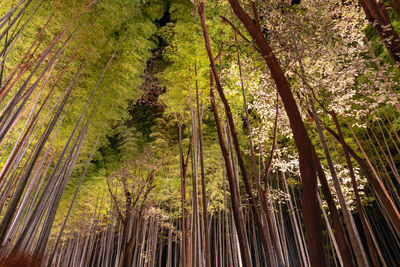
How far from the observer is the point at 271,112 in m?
3.68

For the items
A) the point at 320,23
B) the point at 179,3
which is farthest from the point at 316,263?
the point at 179,3

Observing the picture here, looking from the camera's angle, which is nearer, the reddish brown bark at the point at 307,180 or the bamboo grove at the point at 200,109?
the reddish brown bark at the point at 307,180

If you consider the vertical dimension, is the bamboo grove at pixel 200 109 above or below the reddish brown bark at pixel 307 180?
above

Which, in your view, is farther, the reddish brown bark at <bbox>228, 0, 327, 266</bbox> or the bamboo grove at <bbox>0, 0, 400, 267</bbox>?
the bamboo grove at <bbox>0, 0, 400, 267</bbox>

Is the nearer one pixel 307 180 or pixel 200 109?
pixel 307 180

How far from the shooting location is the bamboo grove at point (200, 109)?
7.23 feet

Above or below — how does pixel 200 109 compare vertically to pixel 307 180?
above

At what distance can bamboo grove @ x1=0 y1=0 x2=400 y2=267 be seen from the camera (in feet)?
7.23

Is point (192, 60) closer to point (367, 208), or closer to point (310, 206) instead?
point (310, 206)

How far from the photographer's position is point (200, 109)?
5.37 m

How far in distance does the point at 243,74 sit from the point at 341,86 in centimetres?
133

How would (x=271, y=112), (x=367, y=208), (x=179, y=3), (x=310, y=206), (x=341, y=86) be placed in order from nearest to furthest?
(x=310, y=206), (x=341, y=86), (x=271, y=112), (x=179, y=3), (x=367, y=208)

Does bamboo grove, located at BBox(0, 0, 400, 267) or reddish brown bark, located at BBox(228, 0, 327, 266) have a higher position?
bamboo grove, located at BBox(0, 0, 400, 267)

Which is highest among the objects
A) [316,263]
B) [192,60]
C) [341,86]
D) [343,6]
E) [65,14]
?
[192,60]
